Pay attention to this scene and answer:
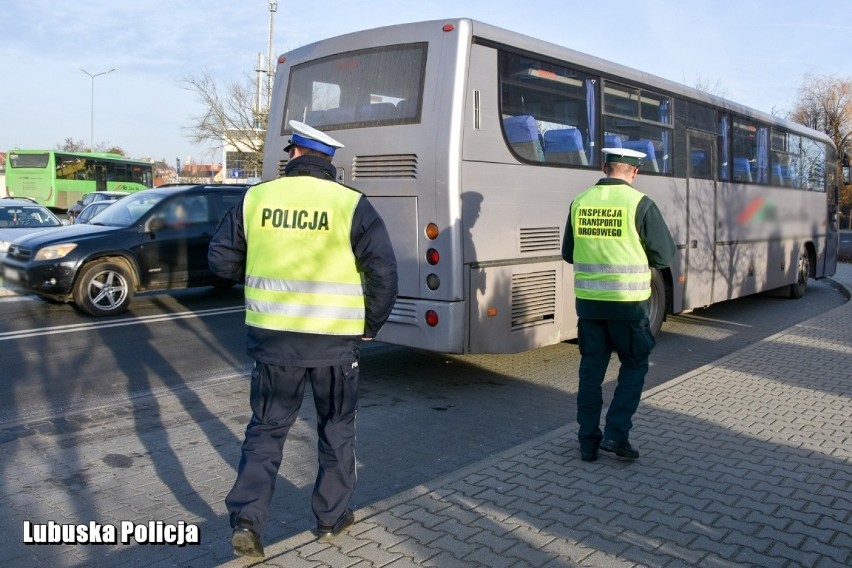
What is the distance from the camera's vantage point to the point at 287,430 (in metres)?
3.66

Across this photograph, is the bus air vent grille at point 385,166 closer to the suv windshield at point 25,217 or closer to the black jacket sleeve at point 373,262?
the black jacket sleeve at point 373,262

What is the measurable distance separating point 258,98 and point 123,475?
1349 inches

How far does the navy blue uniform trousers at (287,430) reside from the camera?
3.55 m

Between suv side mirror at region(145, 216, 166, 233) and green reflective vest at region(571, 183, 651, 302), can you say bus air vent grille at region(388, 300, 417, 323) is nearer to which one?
green reflective vest at region(571, 183, 651, 302)

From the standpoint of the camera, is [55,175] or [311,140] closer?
[311,140]

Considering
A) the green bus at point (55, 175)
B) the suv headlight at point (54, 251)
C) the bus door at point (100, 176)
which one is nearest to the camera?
the suv headlight at point (54, 251)

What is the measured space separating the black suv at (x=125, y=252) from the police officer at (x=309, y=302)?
8.47 m

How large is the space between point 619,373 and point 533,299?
8.58 ft

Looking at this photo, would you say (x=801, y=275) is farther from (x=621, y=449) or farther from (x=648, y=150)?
(x=621, y=449)

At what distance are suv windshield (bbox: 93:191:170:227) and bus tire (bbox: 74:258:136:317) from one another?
87 cm

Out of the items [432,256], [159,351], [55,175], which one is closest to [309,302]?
[432,256]

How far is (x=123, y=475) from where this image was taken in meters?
5.02

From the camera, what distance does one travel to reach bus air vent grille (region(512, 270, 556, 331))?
7414 mm

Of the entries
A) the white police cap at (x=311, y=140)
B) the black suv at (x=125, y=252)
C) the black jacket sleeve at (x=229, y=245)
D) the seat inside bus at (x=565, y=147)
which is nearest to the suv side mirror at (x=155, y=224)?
the black suv at (x=125, y=252)
